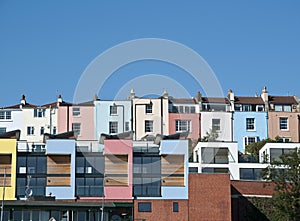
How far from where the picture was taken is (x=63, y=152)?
73812mm

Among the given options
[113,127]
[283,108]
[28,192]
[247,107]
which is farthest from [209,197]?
[283,108]

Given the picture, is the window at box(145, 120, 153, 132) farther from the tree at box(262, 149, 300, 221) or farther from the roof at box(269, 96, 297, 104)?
the tree at box(262, 149, 300, 221)

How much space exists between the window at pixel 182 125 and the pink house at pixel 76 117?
32.7 feet

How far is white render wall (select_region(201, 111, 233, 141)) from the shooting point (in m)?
98.6

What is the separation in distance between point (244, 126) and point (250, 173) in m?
22.1

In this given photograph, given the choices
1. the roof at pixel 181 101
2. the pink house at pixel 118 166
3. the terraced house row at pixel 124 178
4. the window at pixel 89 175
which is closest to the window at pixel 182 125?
the roof at pixel 181 101

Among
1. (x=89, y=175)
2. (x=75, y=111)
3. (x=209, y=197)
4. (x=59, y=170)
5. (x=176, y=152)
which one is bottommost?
(x=209, y=197)

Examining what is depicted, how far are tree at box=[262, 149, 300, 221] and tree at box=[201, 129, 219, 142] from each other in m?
14.7

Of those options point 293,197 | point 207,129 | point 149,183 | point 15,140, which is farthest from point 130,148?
point 207,129

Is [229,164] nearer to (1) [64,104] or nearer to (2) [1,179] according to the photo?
(2) [1,179]

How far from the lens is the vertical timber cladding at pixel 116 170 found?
2901 inches

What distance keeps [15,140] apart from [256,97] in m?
42.3

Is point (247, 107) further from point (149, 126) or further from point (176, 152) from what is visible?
point (176, 152)

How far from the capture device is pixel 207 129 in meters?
98.6
